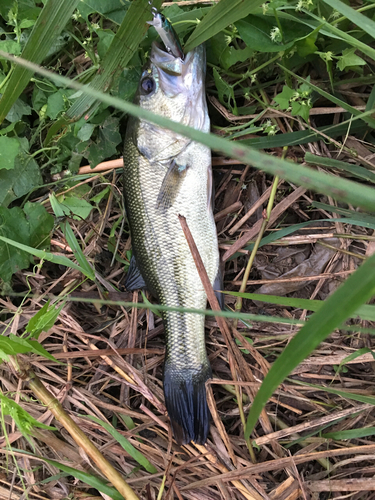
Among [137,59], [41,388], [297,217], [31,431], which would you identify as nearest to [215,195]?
[297,217]

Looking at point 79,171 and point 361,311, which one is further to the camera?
point 79,171

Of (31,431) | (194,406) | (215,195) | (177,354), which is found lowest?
(31,431)

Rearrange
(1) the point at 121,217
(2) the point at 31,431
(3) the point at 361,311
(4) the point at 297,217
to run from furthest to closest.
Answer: (1) the point at 121,217 < (4) the point at 297,217 < (2) the point at 31,431 < (3) the point at 361,311

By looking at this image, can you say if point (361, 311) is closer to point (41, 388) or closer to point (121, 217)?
point (121, 217)

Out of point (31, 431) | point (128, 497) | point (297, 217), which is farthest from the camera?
point (297, 217)

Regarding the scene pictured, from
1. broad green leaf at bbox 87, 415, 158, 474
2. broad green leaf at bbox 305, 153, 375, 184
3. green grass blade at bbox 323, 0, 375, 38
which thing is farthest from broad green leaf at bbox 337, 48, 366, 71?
broad green leaf at bbox 87, 415, 158, 474

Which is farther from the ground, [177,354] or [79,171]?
[79,171]

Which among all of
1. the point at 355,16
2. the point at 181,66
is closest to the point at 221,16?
the point at 181,66
